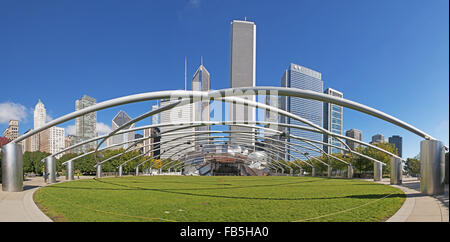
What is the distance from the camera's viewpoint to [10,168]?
1437 centimetres

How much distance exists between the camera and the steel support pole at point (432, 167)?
462 inches

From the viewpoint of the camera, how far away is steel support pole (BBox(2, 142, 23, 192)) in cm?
1426

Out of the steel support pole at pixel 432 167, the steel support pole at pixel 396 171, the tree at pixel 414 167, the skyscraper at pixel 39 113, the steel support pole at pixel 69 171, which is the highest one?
the skyscraper at pixel 39 113

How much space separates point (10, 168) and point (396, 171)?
29.9 metres

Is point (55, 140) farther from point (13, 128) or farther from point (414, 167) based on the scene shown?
point (414, 167)

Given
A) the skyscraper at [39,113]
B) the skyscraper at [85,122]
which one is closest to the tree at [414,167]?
the skyscraper at [85,122]

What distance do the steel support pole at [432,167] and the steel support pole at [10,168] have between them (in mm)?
23435

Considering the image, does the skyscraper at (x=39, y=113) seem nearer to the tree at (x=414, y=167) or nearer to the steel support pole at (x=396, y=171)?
the steel support pole at (x=396, y=171)

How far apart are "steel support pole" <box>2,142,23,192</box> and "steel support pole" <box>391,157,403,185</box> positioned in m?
28.8

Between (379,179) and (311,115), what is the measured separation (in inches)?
6331
